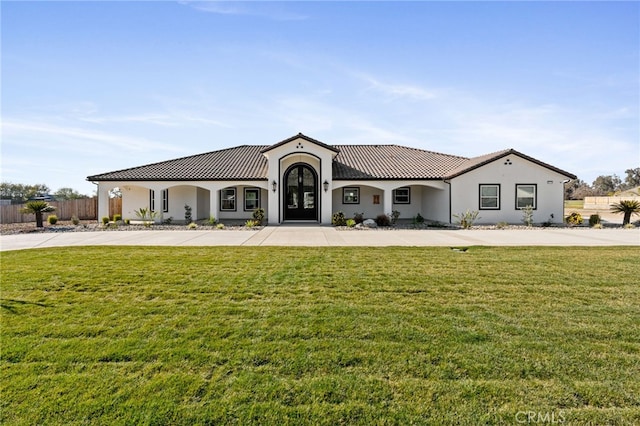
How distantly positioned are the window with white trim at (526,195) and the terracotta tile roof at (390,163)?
4.25 metres

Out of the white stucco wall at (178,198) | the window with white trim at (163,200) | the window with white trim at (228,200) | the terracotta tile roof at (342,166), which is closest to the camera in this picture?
the terracotta tile roof at (342,166)

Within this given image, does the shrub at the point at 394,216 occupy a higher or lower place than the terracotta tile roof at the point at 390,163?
lower

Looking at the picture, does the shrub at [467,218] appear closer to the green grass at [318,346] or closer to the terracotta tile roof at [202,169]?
the green grass at [318,346]

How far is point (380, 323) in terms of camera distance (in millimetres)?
4812

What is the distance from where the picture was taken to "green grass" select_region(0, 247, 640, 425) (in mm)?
3018

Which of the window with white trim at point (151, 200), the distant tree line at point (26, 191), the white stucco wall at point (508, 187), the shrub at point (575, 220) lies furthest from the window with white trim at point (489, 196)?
the distant tree line at point (26, 191)

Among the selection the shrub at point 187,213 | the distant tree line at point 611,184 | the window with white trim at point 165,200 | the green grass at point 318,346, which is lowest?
the green grass at point 318,346

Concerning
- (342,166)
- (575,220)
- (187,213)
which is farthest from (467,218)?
(187,213)

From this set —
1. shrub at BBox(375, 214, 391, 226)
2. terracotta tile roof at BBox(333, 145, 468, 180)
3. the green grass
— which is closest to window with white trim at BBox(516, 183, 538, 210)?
terracotta tile roof at BBox(333, 145, 468, 180)

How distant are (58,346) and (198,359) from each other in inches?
71.1

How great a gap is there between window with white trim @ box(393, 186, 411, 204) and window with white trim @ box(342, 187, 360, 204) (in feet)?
8.70

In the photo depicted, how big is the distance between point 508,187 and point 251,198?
1659cm

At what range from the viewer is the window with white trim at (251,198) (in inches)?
952

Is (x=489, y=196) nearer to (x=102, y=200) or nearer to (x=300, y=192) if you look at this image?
(x=300, y=192)
